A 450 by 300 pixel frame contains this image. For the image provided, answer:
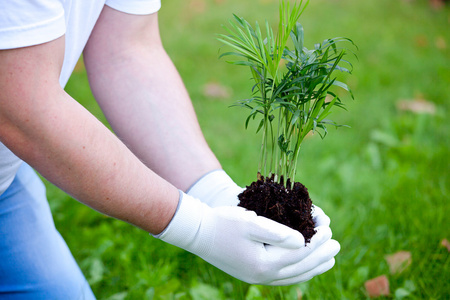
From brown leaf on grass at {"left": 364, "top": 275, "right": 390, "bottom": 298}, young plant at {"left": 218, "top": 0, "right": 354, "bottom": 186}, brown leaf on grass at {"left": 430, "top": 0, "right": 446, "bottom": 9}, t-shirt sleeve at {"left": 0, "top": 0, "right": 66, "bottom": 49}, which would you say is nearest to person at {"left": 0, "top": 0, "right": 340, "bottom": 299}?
t-shirt sleeve at {"left": 0, "top": 0, "right": 66, "bottom": 49}

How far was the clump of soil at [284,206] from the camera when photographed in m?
1.20

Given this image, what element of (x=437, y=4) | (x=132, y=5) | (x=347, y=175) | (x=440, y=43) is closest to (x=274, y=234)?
(x=132, y=5)

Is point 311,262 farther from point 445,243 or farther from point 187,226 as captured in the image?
point 445,243

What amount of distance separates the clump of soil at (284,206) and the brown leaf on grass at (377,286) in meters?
0.57

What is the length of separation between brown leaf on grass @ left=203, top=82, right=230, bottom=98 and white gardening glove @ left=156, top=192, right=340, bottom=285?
2.26m

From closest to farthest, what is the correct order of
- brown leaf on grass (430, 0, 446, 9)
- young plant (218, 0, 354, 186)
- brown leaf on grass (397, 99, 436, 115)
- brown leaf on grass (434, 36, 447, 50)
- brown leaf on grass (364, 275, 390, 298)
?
young plant (218, 0, 354, 186) → brown leaf on grass (364, 275, 390, 298) → brown leaf on grass (397, 99, 436, 115) → brown leaf on grass (434, 36, 447, 50) → brown leaf on grass (430, 0, 446, 9)

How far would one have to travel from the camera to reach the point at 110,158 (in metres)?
1.01

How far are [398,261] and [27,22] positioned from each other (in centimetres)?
156

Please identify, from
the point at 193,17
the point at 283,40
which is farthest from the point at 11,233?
the point at 193,17

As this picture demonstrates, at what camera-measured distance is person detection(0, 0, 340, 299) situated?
909 millimetres

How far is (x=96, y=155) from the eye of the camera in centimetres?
99

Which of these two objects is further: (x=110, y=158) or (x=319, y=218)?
(x=319, y=218)

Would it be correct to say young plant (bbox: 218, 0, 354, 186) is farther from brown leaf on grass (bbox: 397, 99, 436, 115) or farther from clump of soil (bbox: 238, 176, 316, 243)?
brown leaf on grass (bbox: 397, 99, 436, 115)

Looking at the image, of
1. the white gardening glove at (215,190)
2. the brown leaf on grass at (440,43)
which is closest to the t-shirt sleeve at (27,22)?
the white gardening glove at (215,190)
